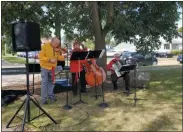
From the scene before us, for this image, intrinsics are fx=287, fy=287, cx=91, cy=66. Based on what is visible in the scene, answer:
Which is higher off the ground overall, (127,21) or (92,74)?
(127,21)

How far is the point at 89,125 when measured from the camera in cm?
613

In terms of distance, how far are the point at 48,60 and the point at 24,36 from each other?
175cm

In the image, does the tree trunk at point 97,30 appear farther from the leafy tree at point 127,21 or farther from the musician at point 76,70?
the musician at point 76,70

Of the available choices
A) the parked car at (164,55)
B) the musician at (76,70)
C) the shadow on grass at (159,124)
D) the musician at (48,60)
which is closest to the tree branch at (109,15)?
the musician at (76,70)

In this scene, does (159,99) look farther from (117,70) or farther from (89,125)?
(89,125)

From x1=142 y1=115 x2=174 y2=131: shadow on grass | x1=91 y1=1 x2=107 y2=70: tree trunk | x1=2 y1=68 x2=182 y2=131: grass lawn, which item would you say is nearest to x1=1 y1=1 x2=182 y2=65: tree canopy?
x1=91 y1=1 x2=107 y2=70: tree trunk

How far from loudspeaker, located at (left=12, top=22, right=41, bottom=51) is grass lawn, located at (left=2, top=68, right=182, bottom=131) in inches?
70.3

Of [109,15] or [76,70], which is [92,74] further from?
[109,15]

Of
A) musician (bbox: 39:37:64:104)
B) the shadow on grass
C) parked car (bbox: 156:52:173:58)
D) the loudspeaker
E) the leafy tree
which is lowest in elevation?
the shadow on grass

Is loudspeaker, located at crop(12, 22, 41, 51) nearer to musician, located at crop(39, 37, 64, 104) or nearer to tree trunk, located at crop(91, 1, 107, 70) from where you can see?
musician, located at crop(39, 37, 64, 104)

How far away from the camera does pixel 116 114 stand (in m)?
6.79

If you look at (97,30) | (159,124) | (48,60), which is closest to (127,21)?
(97,30)

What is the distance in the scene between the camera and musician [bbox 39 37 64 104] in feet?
23.1

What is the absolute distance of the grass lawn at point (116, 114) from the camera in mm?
6062
